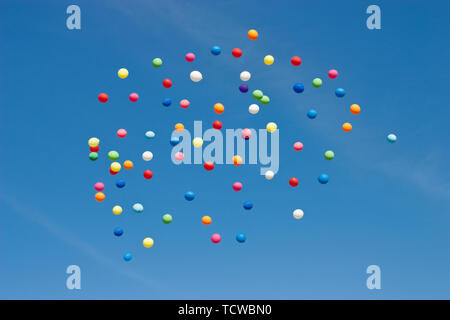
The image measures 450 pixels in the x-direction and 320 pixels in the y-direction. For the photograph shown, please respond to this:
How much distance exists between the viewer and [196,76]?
24.1ft

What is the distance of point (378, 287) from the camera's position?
7.38 m

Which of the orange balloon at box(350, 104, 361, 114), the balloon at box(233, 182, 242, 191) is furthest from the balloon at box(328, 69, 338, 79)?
the balloon at box(233, 182, 242, 191)

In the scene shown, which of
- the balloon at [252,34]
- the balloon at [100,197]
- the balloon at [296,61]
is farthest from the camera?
the balloon at [100,197]

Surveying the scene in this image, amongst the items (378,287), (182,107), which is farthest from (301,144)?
(378,287)

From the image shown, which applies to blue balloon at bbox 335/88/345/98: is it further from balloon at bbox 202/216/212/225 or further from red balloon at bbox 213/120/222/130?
balloon at bbox 202/216/212/225

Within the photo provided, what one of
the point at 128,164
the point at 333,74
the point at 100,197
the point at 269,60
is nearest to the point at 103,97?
the point at 128,164

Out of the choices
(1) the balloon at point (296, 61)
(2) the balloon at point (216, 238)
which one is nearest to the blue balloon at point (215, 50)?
(1) the balloon at point (296, 61)

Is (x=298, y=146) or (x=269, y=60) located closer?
(x=269, y=60)

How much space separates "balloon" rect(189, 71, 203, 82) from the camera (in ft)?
24.1

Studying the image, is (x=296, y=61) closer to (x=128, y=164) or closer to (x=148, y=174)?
(x=148, y=174)

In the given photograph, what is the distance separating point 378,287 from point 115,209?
3.54 m

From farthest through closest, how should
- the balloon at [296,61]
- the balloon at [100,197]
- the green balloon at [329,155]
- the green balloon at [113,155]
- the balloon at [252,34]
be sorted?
1. the green balloon at [113,155]
2. the green balloon at [329,155]
3. the balloon at [100,197]
4. the balloon at [296,61]
5. the balloon at [252,34]

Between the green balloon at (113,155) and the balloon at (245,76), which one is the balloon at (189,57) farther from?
the green balloon at (113,155)

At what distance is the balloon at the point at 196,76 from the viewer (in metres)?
7.35
